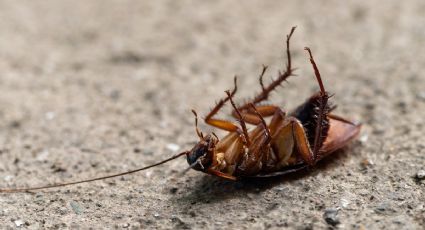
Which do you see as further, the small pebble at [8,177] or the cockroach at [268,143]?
the small pebble at [8,177]

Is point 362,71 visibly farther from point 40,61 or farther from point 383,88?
point 40,61

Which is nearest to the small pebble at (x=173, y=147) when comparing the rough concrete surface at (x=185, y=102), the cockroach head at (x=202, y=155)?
the rough concrete surface at (x=185, y=102)

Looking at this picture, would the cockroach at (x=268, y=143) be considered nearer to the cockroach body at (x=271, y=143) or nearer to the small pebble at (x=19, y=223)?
the cockroach body at (x=271, y=143)

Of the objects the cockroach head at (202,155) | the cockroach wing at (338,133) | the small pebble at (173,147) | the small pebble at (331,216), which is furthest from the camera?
the small pebble at (173,147)

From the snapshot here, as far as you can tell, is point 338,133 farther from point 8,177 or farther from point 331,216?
point 8,177

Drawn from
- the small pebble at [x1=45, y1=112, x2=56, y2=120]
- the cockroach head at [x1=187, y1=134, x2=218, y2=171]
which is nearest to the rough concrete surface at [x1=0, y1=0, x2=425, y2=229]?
the small pebble at [x1=45, y1=112, x2=56, y2=120]

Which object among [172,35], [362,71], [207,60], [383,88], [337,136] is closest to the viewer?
[337,136]

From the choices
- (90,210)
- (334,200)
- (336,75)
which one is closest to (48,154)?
(90,210)
